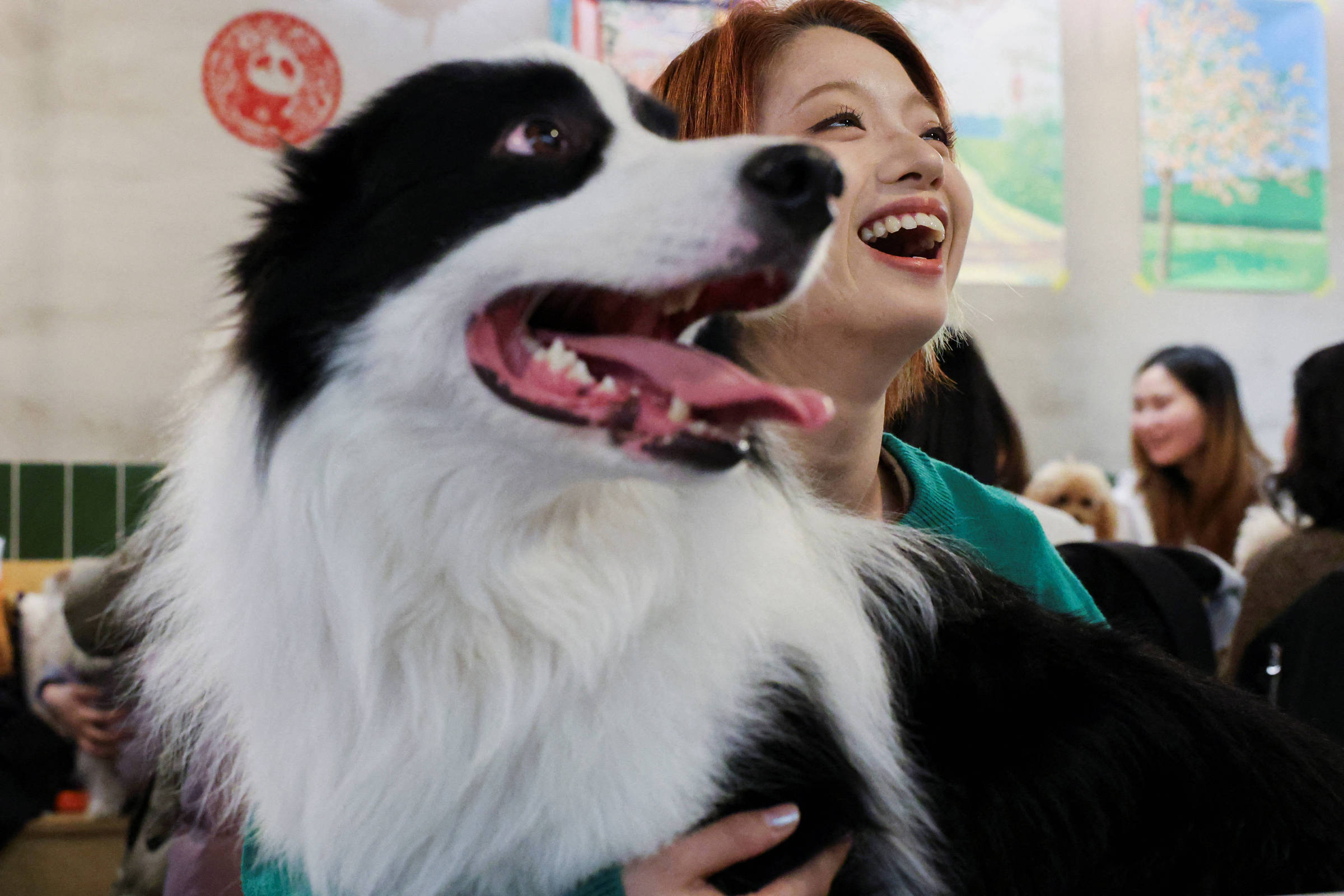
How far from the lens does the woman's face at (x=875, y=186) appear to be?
1144mm

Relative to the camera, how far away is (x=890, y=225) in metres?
1.18

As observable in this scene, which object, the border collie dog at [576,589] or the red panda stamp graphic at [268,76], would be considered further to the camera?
the red panda stamp graphic at [268,76]

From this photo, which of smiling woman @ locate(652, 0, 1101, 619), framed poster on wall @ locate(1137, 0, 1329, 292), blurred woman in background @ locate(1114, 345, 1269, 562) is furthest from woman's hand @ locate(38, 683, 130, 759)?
framed poster on wall @ locate(1137, 0, 1329, 292)

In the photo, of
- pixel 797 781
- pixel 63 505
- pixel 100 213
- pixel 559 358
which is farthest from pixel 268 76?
pixel 797 781

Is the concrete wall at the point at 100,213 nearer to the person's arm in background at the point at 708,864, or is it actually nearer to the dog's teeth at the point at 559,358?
the dog's teeth at the point at 559,358

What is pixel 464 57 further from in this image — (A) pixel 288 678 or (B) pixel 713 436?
(A) pixel 288 678

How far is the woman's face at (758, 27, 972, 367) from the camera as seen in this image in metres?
1.14

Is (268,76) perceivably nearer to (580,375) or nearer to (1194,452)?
(1194,452)

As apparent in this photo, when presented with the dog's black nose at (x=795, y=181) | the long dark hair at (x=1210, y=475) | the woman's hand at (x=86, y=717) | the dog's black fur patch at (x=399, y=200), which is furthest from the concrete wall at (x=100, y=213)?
the dog's black nose at (x=795, y=181)

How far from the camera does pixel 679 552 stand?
0.88 m

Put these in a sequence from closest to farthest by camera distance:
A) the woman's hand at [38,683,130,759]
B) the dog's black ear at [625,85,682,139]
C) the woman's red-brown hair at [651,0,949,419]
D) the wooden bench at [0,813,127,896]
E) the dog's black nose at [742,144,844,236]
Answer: the dog's black nose at [742,144,844,236] → the dog's black ear at [625,85,682,139] → the woman's red-brown hair at [651,0,949,419] → the woman's hand at [38,683,130,759] → the wooden bench at [0,813,127,896]

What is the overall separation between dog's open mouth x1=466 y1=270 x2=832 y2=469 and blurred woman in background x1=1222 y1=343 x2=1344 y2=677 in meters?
1.76

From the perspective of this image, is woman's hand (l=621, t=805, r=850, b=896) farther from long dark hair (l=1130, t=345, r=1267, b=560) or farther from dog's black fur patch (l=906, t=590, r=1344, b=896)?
long dark hair (l=1130, t=345, r=1267, b=560)

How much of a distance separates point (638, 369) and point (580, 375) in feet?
0.15
